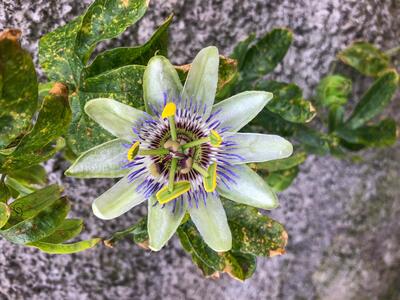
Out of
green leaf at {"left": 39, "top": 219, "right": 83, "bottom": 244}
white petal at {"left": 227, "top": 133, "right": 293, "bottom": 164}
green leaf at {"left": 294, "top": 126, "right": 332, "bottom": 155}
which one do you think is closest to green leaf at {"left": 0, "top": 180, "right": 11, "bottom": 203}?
green leaf at {"left": 39, "top": 219, "right": 83, "bottom": 244}

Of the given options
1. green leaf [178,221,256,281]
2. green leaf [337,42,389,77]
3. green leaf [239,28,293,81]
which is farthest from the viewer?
green leaf [337,42,389,77]

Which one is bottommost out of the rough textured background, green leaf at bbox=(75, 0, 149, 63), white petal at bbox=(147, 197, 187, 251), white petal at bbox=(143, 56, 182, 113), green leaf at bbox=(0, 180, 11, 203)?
the rough textured background

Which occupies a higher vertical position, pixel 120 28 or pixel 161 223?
pixel 120 28

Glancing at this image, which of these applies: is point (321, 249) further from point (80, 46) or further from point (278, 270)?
point (80, 46)

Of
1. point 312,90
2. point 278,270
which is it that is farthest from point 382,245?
point 312,90

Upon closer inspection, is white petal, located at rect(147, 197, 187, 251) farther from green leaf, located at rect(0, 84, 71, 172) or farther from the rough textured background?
the rough textured background

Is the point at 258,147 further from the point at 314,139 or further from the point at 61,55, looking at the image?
the point at 314,139
